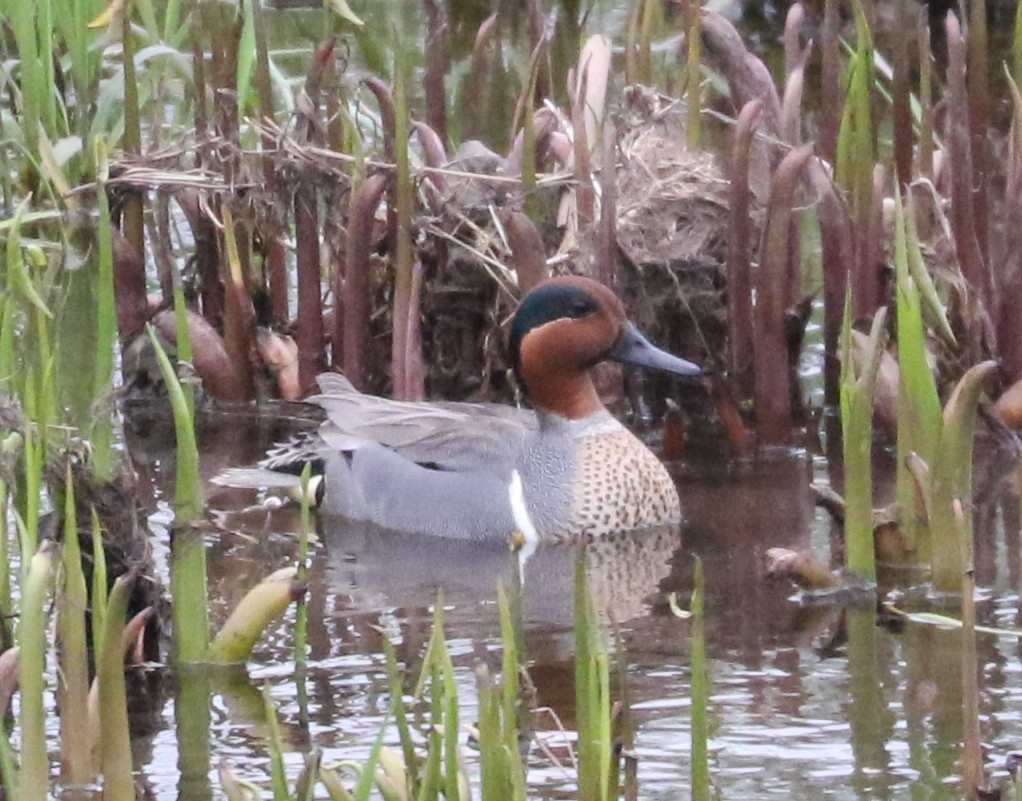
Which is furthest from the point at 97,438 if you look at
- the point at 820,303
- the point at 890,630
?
the point at 820,303

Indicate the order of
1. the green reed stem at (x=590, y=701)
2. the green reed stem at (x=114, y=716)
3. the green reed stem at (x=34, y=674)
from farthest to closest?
the green reed stem at (x=114, y=716)
the green reed stem at (x=34, y=674)
the green reed stem at (x=590, y=701)

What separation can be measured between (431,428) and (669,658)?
170cm

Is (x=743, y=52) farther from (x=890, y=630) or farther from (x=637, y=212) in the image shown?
(x=890, y=630)

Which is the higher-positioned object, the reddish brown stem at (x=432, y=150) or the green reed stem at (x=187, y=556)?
the reddish brown stem at (x=432, y=150)

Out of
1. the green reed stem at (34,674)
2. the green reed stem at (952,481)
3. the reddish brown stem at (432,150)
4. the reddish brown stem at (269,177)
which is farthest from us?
the reddish brown stem at (432,150)

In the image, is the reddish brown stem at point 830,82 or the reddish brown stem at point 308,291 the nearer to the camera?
the reddish brown stem at point 830,82

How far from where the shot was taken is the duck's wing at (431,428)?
6055mm

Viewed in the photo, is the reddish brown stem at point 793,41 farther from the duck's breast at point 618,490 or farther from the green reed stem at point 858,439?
the green reed stem at point 858,439

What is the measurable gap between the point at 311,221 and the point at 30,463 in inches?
114

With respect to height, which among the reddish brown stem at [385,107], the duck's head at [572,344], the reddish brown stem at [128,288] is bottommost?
the duck's head at [572,344]

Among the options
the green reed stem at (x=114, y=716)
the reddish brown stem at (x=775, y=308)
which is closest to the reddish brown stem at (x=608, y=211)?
the reddish brown stem at (x=775, y=308)

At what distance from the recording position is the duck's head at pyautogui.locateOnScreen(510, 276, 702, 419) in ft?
19.5

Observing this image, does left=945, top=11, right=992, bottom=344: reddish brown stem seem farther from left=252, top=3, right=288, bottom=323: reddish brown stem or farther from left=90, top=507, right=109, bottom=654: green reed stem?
left=90, top=507, right=109, bottom=654: green reed stem

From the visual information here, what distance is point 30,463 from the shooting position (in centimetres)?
348
